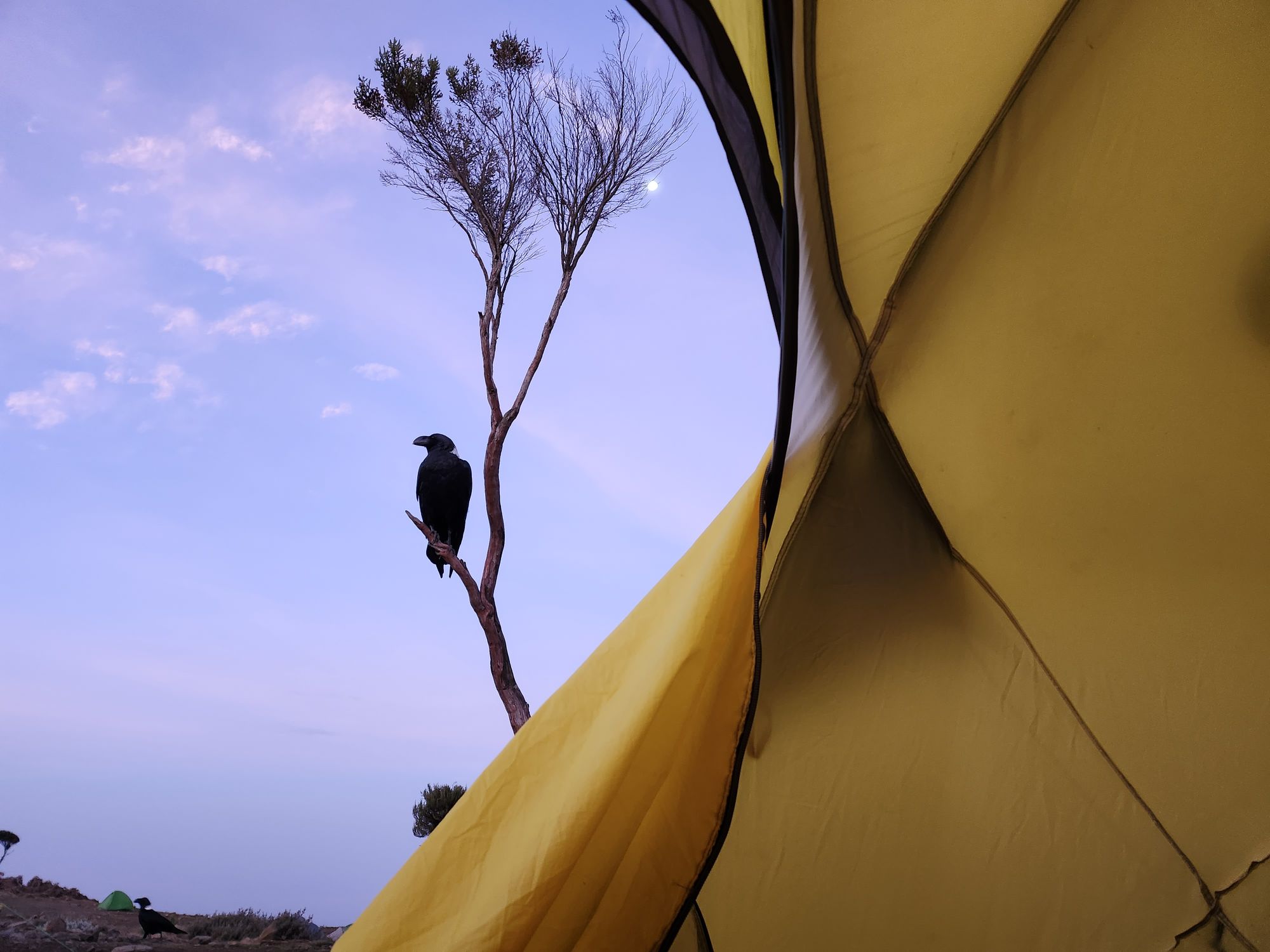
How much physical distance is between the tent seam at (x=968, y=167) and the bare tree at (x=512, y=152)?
15.2 ft

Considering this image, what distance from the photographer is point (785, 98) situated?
1.26m

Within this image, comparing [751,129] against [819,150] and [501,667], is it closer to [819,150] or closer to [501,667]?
[819,150]

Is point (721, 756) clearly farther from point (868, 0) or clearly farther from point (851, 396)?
point (868, 0)

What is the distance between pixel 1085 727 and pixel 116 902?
5.88 metres

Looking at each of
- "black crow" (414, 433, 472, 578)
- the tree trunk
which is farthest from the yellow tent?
"black crow" (414, 433, 472, 578)

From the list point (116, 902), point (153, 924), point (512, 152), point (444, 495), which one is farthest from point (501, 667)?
point (512, 152)

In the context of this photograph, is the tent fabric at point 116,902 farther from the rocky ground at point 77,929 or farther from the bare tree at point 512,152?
the bare tree at point 512,152

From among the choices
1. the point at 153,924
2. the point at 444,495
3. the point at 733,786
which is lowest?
the point at 733,786

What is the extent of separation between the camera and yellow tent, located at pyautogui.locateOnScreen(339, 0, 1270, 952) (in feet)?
4.30

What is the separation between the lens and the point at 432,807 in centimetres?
566

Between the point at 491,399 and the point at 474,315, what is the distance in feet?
2.49

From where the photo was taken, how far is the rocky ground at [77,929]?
12.3 ft

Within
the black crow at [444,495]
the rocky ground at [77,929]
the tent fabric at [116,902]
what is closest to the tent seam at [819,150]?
the rocky ground at [77,929]

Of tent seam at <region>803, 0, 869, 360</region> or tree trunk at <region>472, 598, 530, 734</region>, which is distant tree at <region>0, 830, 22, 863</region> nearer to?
tree trunk at <region>472, 598, 530, 734</region>
